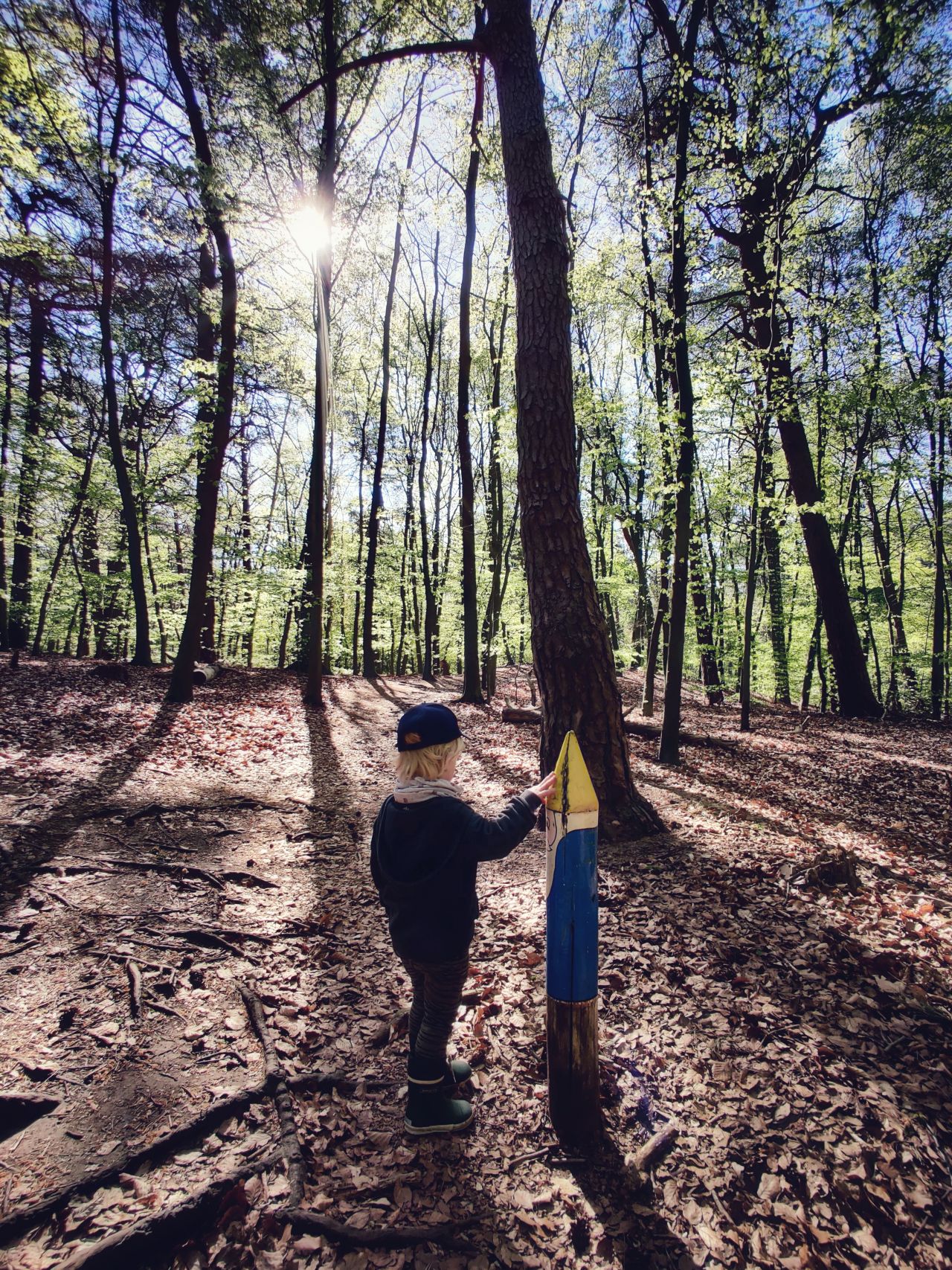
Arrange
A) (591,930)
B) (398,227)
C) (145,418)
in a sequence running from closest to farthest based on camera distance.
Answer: (591,930) < (145,418) < (398,227)

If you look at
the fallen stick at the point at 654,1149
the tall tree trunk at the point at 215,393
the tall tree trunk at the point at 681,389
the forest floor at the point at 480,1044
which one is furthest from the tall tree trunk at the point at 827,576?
the fallen stick at the point at 654,1149

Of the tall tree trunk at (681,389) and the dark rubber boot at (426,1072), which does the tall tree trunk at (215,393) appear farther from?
the dark rubber boot at (426,1072)

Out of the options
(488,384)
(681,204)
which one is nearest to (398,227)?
(488,384)

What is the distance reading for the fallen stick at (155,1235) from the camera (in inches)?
72.5

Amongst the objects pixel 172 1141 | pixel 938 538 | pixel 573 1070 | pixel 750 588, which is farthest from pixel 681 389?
pixel 938 538

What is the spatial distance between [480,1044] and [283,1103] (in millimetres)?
1085

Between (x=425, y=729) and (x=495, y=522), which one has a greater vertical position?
(x=495, y=522)

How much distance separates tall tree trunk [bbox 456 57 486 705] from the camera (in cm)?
1233

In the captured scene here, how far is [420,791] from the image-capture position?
229 centimetres

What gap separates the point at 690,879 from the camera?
15.3 feet

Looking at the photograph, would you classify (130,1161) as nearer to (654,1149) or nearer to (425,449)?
(654,1149)

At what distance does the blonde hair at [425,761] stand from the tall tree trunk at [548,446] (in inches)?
112

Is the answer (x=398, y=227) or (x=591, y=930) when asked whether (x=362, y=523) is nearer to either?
(x=398, y=227)

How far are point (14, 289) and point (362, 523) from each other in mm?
12966
